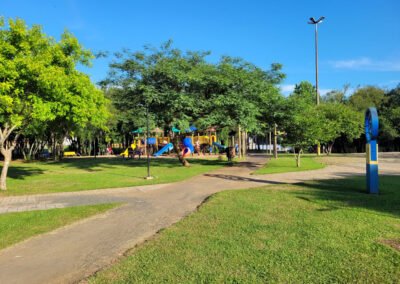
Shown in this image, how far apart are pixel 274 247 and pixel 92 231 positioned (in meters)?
3.38

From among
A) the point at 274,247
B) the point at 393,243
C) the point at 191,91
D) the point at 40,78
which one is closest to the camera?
the point at 274,247

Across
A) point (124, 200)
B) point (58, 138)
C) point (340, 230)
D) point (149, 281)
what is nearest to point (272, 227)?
point (340, 230)

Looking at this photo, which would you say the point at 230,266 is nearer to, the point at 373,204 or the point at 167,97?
the point at 373,204

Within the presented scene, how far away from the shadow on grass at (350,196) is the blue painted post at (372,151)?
28 cm

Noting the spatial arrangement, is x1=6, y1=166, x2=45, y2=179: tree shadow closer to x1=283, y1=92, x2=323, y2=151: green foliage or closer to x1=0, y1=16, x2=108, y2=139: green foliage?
x1=0, y1=16, x2=108, y2=139: green foliage

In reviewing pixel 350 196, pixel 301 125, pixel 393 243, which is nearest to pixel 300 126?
pixel 301 125

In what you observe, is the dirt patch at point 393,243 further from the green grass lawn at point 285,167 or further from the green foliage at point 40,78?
the green grass lawn at point 285,167

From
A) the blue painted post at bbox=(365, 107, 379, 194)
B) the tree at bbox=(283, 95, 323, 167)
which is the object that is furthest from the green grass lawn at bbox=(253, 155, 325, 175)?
the blue painted post at bbox=(365, 107, 379, 194)

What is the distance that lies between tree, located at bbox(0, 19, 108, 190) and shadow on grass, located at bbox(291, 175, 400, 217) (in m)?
8.19

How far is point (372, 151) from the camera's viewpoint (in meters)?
10.1

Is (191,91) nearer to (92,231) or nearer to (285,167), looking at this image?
(285,167)

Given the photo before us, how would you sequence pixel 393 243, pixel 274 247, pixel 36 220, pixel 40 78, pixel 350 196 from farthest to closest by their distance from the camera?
pixel 40 78
pixel 350 196
pixel 36 220
pixel 393 243
pixel 274 247

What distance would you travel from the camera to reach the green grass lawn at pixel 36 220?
20.5 feet

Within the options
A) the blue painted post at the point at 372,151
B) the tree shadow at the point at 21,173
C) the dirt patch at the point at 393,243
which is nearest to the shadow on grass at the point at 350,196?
the blue painted post at the point at 372,151
